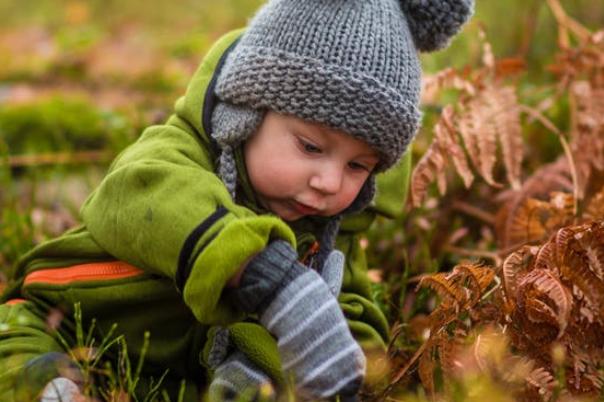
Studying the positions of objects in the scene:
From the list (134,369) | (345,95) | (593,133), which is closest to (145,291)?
(134,369)

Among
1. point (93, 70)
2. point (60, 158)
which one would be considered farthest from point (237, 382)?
point (93, 70)

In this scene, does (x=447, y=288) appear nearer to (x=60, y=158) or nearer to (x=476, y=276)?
(x=476, y=276)

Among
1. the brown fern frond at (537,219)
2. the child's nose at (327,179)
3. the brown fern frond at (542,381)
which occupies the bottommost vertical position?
the brown fern frond at (537,219)

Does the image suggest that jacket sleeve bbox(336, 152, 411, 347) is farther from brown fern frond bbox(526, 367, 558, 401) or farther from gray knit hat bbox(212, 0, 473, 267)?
brown fern frond bbox(526, 367, 558, 401)

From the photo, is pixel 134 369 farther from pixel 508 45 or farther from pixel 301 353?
pixel 508 45

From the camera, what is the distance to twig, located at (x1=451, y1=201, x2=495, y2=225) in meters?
3.90

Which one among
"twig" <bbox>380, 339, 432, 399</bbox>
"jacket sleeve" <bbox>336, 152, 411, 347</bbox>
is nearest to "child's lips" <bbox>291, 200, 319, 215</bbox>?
"jacket sleeve" <bbox>336, 152, 411, 347</bbox>

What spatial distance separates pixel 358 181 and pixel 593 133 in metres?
1.61

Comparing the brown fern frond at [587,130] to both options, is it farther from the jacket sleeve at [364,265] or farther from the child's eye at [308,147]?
the child's eye at [308,147]

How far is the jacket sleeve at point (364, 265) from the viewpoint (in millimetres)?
2645

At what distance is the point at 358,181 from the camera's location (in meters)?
2.43

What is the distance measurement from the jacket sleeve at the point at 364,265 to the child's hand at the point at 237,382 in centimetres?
43

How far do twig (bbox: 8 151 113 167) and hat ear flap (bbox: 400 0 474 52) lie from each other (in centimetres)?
236

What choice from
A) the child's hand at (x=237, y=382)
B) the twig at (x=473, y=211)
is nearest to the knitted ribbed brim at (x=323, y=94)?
the child's hand at (x=237, y=382)
